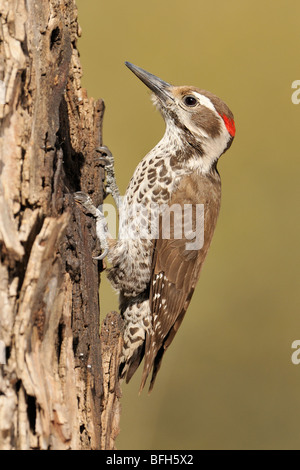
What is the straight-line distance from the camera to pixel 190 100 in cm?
389

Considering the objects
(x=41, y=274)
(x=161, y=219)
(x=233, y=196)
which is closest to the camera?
(x=41, y=274)

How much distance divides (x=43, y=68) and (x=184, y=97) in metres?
1.38

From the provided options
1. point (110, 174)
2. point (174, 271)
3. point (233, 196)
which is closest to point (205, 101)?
point (110, 174)

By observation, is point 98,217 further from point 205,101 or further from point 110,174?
point 205,101

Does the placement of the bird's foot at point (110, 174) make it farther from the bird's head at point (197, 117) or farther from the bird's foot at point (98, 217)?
the bird's head at point (197, 117)

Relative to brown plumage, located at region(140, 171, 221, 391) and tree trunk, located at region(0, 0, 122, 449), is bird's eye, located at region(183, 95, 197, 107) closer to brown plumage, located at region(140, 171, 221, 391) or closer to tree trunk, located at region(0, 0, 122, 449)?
brown plumage, located at region(140, 171, 221, 391)

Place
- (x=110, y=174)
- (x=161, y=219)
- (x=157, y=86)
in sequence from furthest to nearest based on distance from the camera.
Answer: (x=157, y=86), (x=110, y=174), (x=161, y=219)

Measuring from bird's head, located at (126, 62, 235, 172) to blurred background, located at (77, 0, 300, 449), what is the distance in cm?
116

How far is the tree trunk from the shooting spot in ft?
7.68

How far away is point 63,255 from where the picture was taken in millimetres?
2729

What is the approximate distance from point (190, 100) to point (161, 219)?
738mm

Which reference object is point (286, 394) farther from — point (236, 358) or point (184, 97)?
point (184, 97)

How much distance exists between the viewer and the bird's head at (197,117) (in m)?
3.87
